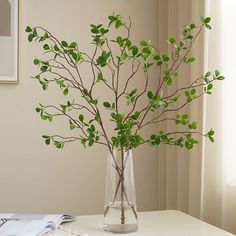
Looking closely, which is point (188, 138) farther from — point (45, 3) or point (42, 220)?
point (45, 3)

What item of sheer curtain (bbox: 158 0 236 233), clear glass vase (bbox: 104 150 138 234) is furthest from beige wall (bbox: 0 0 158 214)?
clear glass vase (bbox: 104 150 138 234)

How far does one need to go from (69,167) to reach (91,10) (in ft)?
2.66

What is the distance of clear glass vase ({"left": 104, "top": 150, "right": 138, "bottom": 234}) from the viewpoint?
1.23 meters

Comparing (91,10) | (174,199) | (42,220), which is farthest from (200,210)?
(91,10)

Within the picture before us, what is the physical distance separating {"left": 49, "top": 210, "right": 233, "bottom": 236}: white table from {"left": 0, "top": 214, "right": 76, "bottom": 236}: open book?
0.05 m

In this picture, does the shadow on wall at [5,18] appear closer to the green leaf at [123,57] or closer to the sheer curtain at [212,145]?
the sheer curtain at [212,145]

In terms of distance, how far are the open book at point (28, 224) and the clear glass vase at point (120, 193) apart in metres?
0.18

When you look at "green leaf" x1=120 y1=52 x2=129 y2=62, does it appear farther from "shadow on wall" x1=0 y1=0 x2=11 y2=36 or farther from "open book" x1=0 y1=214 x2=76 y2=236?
"shadow on wall" x1=0 y1=0 x2=11 y2=36

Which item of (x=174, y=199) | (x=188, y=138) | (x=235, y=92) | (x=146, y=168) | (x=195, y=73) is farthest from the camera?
(x=146, y=168)

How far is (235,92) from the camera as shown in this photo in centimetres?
155

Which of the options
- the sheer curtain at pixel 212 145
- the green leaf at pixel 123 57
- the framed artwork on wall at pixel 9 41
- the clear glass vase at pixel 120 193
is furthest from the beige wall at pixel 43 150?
the green leaf at pixel 123 57

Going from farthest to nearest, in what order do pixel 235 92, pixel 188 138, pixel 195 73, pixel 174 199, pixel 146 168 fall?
pixel 146 168, pixel 174 199, pixel 195 73, pixel 235 92, pixel 188 138

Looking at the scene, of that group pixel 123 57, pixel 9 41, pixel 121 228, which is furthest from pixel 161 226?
pixel 9 41

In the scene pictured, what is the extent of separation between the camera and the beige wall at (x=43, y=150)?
6.54 feet
